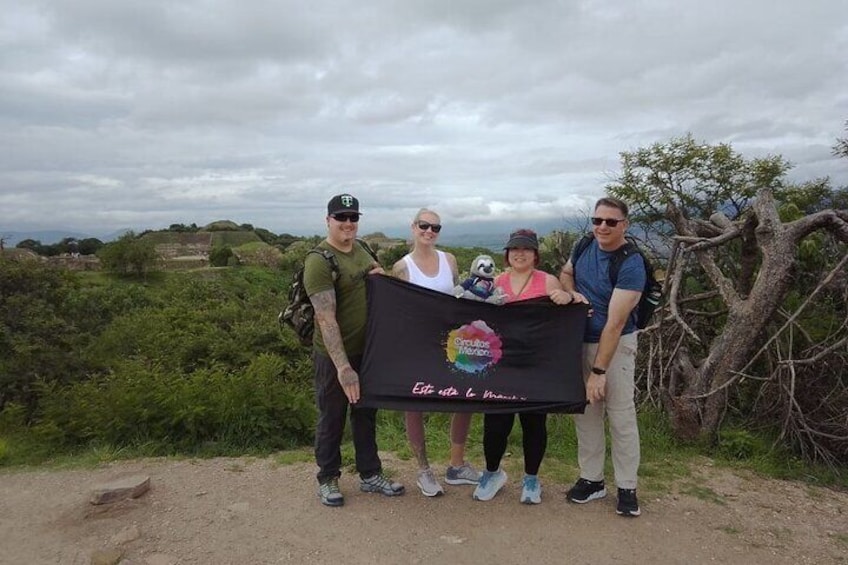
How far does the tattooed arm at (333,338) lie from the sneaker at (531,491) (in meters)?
1.35

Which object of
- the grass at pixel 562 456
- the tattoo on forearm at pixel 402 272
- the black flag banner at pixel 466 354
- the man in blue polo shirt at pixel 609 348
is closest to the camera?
the man in blue polo shirt at pixel 609 348

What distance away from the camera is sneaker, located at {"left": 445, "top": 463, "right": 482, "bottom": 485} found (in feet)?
14.3

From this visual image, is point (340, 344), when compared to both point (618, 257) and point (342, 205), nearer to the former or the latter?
point (342, 205)

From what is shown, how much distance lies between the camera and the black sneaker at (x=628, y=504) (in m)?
3.87

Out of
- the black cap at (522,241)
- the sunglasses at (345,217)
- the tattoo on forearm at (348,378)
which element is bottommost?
the tattoo on forearm at (348,378)

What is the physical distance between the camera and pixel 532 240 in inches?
149

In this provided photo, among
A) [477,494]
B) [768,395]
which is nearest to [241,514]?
[477,494]

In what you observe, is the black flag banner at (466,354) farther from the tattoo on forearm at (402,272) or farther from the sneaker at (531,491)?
the sneaker at (531,491)

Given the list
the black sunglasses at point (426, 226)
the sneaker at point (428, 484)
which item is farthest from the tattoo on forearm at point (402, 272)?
the sneaker at point (428, 484)

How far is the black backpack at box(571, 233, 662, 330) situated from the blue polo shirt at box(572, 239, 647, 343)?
0.03 meters

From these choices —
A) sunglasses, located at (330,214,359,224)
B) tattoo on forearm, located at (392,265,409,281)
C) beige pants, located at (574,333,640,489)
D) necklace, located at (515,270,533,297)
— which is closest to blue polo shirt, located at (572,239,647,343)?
beige pants, located at (574,333,640,489)

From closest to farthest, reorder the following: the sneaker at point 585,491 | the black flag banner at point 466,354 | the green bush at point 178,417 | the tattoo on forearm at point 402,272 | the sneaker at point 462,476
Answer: the black flag banner at point 466,354 → the tattoo on forearm at point 402,272 → the sneaker at point 585,491 → the sneaker at point 462,476 → the green bush at point 178,417

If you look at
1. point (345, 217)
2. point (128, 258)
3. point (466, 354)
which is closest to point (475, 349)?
point (466, 354)

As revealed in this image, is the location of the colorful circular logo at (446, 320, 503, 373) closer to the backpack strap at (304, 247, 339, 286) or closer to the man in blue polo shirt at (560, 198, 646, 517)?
the man in blue polo shirt at (560, 198, 646, 517)
